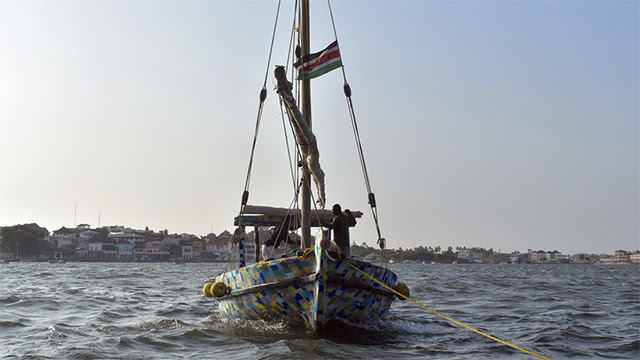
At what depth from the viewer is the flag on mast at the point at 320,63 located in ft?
45.4

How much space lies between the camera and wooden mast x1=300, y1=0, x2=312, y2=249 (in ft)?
43.0

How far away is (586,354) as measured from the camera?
11.2 m

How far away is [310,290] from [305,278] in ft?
0.81

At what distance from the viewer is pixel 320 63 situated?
13.9 meters

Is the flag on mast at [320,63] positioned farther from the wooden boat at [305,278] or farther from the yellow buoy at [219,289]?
the yellow buoy at [219,289]

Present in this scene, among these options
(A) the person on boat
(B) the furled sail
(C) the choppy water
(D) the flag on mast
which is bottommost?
(C) the choppy water

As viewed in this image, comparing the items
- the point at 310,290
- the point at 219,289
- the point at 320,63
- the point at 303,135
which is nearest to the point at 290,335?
the point at 310,290

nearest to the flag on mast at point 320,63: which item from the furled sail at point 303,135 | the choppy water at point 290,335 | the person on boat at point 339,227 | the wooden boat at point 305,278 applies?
the wooden boat at point 305,278

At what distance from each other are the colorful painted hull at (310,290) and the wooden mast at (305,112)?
135 centimetres

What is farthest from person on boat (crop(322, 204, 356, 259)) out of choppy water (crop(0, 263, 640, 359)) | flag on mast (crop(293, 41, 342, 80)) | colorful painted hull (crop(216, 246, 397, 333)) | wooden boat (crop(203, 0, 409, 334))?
flag on mast (crop(293, 41, 342, 80))

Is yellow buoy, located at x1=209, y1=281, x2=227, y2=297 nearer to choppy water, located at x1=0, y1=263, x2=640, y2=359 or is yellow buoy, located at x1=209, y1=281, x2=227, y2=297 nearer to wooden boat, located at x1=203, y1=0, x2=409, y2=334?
wooden boat, located at x1=203, y1=0, x2=409, y2=334

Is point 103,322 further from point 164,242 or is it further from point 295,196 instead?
point 164,242

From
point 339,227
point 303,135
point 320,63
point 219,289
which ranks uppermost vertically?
point 320,63

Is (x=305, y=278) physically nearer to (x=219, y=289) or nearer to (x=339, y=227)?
(x=339, y=227)
